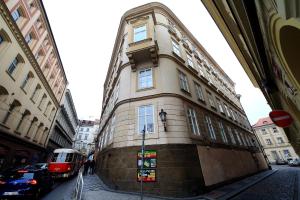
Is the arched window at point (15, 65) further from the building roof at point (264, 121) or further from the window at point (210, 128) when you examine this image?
the building roof at point (264, 121)

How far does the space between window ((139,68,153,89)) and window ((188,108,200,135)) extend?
163 inches

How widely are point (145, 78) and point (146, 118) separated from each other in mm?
3953

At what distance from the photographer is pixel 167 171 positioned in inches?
364

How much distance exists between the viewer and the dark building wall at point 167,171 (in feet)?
29.3

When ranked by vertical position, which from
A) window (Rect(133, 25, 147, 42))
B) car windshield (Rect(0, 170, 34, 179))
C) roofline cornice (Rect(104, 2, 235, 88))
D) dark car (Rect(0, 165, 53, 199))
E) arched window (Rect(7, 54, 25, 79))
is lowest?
dark car (Rect(0, 165, 53, 199))

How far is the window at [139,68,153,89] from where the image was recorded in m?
13.1

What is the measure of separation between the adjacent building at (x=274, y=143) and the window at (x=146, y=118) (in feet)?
188

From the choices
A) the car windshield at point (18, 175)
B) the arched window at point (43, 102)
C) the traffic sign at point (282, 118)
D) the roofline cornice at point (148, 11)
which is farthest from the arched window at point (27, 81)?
the traffic sign at point (282, 118)

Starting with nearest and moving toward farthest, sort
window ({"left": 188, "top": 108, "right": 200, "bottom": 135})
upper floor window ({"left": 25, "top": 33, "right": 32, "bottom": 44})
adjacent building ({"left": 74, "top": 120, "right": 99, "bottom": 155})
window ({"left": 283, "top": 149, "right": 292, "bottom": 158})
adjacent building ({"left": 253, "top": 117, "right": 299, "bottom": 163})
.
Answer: window ({"left": 188, "top": 108, "right": 200, "bottom": 135}), upper floor window ({"left": 25, "top": 33, "right": 32, "bottom": 44}), window ({"left": 283, "top": 149, "right": 292, "bottom": 158}), adjacent building ({"left": 253, "top": 117, "right": 299, "bottom": 163}), adjacent building ({"left": 74, "top": 120, "right": 99, "bottom": 155})

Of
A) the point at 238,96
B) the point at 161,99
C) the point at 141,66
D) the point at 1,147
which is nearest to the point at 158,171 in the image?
the point at 161,99

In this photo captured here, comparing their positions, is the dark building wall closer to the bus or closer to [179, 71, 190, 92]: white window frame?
[179, 71, 190, 92]: white window frame

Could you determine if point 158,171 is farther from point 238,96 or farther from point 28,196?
point 238,96

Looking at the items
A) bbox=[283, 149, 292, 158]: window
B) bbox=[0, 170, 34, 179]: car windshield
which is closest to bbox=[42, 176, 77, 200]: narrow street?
bbox=[0, 170, 34, 179]: car windshield

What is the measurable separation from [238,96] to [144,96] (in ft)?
108
